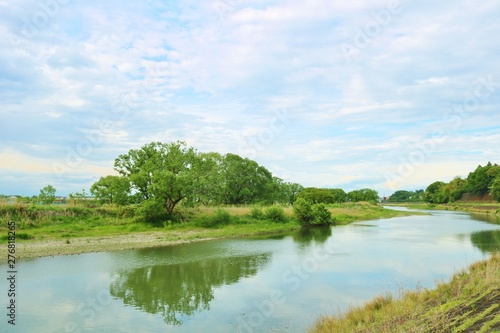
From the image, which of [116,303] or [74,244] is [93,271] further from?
[74,244]

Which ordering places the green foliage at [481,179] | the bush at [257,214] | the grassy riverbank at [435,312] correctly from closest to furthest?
the grassy riverbank at [435,312]
the bush at [257,214]
the green foliage at [481,179]

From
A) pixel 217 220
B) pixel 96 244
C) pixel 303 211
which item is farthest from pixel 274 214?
pixel 96 244

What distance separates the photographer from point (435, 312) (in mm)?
9477

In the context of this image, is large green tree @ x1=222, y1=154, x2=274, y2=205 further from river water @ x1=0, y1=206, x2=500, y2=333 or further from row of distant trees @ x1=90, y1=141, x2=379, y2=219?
river water @ x1=0, y1=206, x2=500, y2=333

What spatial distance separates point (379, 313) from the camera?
423 inches

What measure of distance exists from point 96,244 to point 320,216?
30.6 meters

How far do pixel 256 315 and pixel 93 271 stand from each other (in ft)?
35.2

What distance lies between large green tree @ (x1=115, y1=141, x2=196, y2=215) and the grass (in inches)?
101

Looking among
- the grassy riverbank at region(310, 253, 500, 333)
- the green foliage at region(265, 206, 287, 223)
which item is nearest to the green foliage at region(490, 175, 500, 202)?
the green foliage at region(265, 206, 287, 223)

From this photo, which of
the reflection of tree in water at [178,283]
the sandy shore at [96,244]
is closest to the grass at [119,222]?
the sandy shore at [96,244]

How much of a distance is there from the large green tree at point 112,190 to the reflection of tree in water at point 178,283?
762 inches

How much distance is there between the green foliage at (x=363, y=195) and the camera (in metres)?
143

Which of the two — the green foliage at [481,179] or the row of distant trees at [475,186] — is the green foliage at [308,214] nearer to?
the row of distant trees at [475,186]

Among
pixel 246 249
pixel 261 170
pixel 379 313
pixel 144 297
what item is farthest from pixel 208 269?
pixel 261 170
